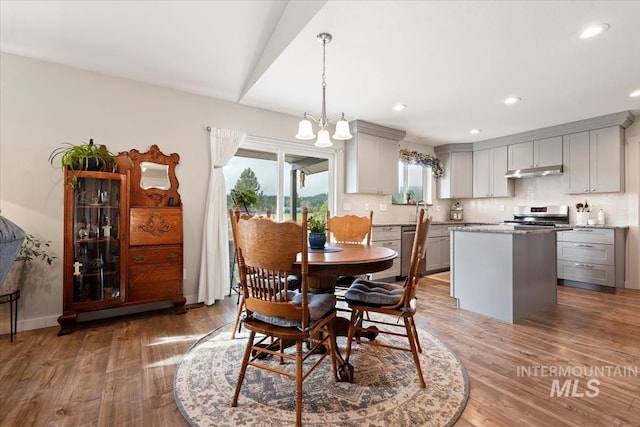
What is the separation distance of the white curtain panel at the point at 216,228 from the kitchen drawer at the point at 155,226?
436 mm

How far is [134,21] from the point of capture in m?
2.40

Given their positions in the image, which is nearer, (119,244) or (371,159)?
(119,244)

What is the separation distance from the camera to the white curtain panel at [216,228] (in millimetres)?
3494

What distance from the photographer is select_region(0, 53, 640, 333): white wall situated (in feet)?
8.83


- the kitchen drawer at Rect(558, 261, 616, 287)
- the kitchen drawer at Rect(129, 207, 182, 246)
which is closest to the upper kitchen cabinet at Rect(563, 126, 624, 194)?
the kitchen drawer at Rect(558, 261, 616, 287)

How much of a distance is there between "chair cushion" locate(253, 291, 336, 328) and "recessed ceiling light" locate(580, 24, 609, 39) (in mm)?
2736

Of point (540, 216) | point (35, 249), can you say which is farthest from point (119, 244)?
point (540, 216)

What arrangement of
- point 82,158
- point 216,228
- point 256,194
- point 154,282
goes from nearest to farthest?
point 82,158 → point 154,282 → point 216,228 → point 256,194

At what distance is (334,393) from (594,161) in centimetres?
508

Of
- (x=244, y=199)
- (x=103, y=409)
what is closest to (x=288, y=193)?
(x=244, y=199)

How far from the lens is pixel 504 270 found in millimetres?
2926

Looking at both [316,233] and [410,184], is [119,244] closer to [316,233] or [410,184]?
[316,233]

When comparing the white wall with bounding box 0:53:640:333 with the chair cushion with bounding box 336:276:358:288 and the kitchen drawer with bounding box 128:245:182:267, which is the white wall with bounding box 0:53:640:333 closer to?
the kitchen drawer with bounding box 128:245:182:267

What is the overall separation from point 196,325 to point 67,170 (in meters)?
1.79
